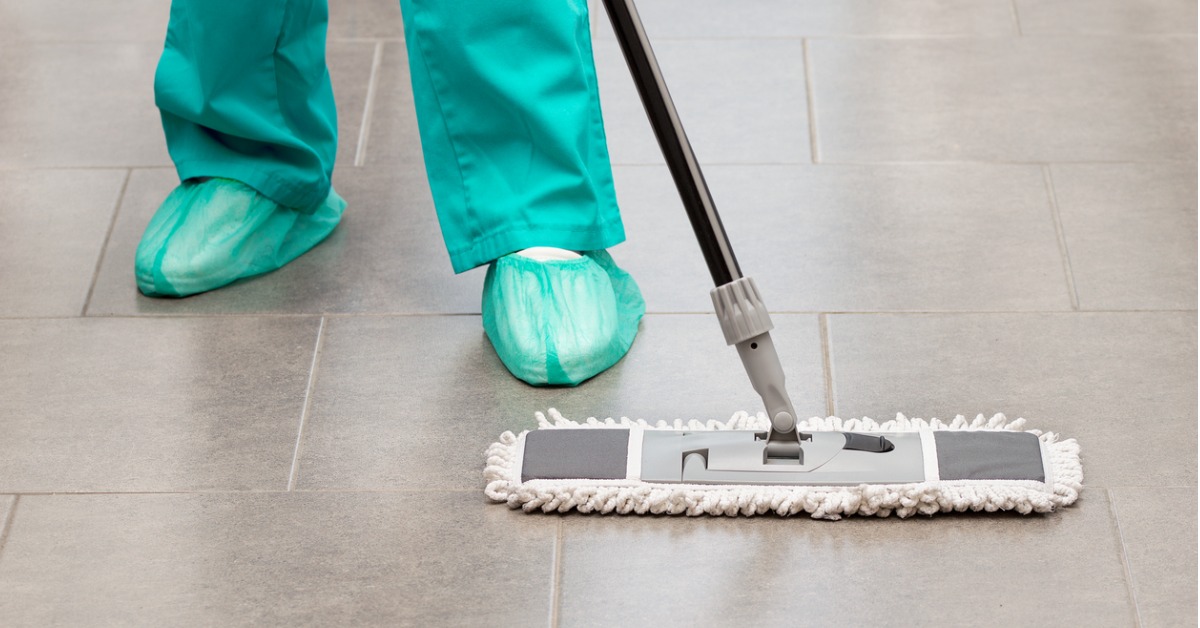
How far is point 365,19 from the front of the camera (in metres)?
2.01

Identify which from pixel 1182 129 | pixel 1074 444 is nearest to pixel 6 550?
pixel 1074 444

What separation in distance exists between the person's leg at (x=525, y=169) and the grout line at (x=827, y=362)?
193 mm

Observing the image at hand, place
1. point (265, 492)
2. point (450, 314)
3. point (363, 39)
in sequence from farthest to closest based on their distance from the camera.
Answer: point (363, 39)
point (450, 314)
point (265, 492)

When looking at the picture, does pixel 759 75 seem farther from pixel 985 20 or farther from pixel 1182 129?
pixel 1182 129

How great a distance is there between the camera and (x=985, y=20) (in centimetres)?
196

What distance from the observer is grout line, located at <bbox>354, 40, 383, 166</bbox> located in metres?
1.71

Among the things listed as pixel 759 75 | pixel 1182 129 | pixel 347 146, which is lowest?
pixel 1182 129

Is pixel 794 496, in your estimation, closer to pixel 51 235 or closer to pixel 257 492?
pixel 257 492

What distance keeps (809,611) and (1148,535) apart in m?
0.30

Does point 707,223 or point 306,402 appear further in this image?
point 306,402

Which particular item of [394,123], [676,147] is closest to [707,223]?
[676,147]

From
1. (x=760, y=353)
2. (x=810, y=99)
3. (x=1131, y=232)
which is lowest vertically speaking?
(x=1131, y=232)

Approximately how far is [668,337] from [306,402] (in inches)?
14.5

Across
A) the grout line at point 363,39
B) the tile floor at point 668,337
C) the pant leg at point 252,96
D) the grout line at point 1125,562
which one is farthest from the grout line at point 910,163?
the grout line at point 1125,562
